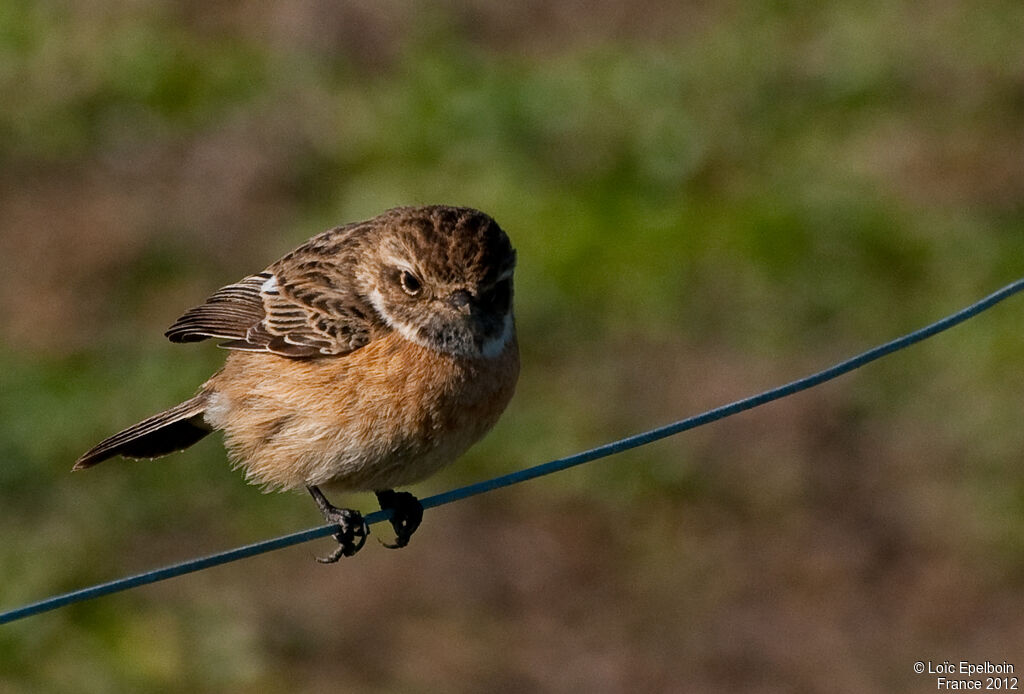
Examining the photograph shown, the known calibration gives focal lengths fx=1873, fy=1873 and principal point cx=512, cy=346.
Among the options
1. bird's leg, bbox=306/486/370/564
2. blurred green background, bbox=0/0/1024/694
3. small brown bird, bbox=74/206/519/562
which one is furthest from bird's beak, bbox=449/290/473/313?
blurred green background, bbox=0/0/1024/694

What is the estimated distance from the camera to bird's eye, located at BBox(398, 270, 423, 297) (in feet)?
24.0

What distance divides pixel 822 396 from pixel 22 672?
503 cm

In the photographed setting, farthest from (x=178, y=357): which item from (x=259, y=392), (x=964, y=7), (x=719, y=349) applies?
(x=964, y=7)

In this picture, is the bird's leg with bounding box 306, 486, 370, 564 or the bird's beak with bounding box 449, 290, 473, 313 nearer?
the bird's beak with bounding box 449, 290, 473, 313

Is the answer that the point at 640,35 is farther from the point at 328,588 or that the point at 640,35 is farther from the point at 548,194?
the point at 328,588

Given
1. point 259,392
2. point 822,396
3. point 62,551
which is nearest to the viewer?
point 259,392

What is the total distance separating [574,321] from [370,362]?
17.1 ft

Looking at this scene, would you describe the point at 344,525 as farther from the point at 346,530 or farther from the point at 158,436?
the point at 158,436

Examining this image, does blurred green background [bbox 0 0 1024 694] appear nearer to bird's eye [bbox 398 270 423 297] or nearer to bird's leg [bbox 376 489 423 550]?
bird's leg [bbox 376 489 423 550]

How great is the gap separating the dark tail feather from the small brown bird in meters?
0.01

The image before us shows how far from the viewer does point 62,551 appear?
10.5m

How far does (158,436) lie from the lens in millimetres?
7957

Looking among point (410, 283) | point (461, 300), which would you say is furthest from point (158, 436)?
point (461, 300)

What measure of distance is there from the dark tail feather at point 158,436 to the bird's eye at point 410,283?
1.07 m
